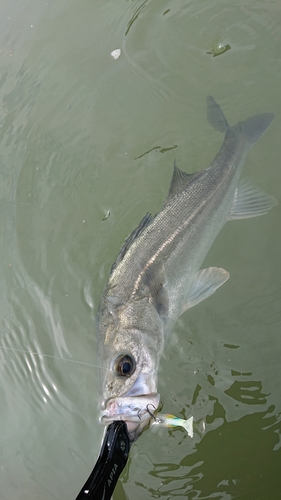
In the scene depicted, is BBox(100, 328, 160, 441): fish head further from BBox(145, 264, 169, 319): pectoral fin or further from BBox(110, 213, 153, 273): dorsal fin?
BBox(110, 213, 153, 273): dorsal fin

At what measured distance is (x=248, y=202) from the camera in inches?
156

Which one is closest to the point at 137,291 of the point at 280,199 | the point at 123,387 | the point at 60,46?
the point at 123,387

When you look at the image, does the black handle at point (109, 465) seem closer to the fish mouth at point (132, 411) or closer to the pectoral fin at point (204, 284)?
the fish mouth at point (132, 411)

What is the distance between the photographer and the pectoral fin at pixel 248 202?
395 centimetres

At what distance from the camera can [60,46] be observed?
18.3 ft

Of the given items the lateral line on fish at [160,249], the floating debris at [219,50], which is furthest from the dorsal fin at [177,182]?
the floating debris at [219,50]

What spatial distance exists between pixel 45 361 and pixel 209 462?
5.66ft

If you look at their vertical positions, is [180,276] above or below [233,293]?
above

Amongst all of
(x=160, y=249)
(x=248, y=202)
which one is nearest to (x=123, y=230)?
(x=160, y=249)

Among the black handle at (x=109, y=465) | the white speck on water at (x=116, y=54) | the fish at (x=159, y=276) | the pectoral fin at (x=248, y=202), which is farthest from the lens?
the white speck on water at (x=116, y=54)

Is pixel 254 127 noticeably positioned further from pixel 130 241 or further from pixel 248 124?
pixel 130 241

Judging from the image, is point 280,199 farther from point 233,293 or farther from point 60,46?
point 60,46

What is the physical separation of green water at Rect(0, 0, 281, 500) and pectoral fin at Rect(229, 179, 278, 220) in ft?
1.46

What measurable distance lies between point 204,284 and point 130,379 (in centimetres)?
109
